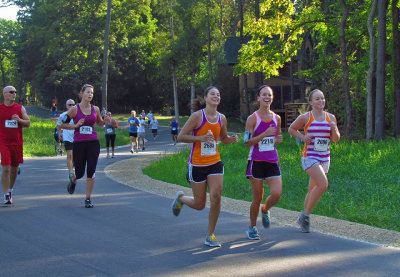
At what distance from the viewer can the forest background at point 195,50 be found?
1008 inches

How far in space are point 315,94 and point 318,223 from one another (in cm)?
202

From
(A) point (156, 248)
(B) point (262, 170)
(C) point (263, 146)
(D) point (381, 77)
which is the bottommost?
(A) point (156, 248)

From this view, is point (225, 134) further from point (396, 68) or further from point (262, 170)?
point (396, 68)

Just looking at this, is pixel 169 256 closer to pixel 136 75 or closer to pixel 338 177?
pixel 338 177

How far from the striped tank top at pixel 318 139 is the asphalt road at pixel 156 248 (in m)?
1.08

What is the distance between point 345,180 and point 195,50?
42950 mm

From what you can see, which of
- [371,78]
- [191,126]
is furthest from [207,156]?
[371,78]

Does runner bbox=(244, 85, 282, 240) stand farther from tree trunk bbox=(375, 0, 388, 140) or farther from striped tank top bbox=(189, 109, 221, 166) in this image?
tree trunk bbox=(375, 0, 388, 140)

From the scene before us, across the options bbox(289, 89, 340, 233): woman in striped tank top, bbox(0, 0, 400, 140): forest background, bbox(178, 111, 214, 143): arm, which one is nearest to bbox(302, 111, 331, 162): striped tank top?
bbox(289, 89, 340, 233): woman in striped tank top

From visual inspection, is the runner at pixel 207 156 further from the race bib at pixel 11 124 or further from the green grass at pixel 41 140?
the green grass at pixel 41 140

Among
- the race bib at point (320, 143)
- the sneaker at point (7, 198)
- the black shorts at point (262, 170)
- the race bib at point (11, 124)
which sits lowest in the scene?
A: the sneaker at point (7, 198)

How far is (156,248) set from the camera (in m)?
6.32

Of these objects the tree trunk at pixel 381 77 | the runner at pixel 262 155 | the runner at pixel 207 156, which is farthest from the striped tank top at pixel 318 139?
the tree trunk at pixel 381 77

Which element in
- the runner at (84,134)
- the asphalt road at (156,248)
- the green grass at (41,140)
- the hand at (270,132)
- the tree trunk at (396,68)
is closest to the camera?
the asphalt road at (156,248)
